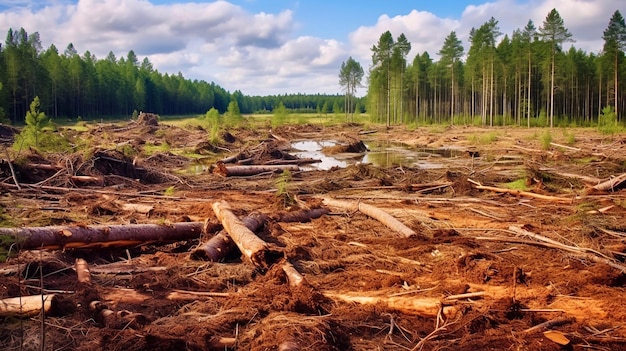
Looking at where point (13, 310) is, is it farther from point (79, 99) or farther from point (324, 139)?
point (79, 99)

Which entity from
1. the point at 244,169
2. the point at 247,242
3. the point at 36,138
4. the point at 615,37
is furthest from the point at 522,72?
the point at 247,242

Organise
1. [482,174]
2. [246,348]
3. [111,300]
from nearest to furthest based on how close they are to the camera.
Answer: [246,348], [111,300], [482,174]

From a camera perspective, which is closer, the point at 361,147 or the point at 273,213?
the point at 273,213

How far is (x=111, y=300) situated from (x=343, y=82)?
3137 inches

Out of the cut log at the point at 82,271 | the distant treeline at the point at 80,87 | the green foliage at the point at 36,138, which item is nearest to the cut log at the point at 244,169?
the green foliage at the point at 36,138

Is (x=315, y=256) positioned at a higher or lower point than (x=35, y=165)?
lower

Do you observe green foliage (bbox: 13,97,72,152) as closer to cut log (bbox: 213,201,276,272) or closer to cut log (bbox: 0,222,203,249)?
cut log (bbox: 0,222,203,249)

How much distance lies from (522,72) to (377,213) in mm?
53422

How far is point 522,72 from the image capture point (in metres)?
57.2

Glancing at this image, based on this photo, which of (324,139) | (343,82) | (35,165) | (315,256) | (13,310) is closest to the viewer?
(13,310)

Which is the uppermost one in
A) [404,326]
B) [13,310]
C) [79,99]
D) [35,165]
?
[79,99]

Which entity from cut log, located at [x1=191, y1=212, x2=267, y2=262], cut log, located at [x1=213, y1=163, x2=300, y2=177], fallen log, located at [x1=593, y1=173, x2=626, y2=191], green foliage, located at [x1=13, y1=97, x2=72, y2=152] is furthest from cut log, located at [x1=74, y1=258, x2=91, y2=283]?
green foliage, located at [x1=13, y1=97, x2=72, y2=152]

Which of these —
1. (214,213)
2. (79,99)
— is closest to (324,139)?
(214,213)

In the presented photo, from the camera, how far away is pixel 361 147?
105 feet
